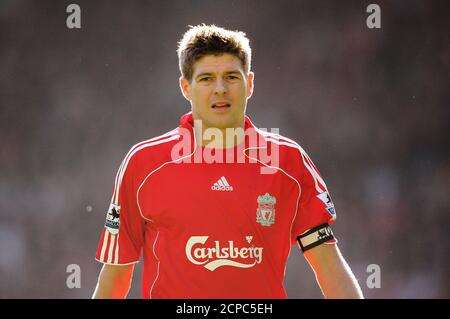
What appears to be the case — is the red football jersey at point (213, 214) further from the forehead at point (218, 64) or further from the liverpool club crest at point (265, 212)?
the forehead at point (218, 64)

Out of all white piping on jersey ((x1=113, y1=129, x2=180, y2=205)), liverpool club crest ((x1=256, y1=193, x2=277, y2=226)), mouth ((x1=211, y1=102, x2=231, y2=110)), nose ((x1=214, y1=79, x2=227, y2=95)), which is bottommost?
liverpool club crest ((x1=256, y1=193, x2=277, y2=226))

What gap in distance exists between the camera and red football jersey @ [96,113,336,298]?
2.84 metres

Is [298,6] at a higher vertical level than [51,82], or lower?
higher

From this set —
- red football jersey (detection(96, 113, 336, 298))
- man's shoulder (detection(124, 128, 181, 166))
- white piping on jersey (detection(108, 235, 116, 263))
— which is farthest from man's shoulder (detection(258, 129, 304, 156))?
white piping on jersey (detection(108, 235, 116, 263))

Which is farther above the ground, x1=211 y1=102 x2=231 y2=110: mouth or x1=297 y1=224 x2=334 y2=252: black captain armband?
x1=211 y1=102 x2=231 y2=110: mouth

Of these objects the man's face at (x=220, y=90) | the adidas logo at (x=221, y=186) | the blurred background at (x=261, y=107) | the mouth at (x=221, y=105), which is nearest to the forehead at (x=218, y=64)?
the man's face at (x=220, y=90)

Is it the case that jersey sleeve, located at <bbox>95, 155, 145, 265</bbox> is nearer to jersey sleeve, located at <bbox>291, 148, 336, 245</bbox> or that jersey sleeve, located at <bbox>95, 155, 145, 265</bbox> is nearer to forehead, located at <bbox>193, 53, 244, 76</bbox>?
forehead, located at <bbox>193, 53, 244, 76</bbox>

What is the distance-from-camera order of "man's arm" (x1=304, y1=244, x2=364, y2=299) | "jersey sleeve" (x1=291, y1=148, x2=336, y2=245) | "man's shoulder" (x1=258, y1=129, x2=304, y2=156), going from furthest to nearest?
1. "man's shoulder" (x1=258, y1=129, x2=304, y2=156)
2. "jersey sleeve" (x1=291, y1=148, x2=336, y2=245)
3. "man's arm" (x1=304, y1=244, x2=364, y2=299)

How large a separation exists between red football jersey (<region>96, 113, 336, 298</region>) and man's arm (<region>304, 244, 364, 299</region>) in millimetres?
106

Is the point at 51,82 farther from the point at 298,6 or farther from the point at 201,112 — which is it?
the point at 201,112

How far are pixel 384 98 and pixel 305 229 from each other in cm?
590

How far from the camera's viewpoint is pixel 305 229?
2922 millimetres

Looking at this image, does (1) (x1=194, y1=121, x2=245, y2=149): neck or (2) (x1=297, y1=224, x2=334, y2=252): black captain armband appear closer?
(2) (x1=297, y1=224, x2=334, y2=252): black captain armband

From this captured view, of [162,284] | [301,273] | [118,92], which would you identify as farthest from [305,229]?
[118,92]
